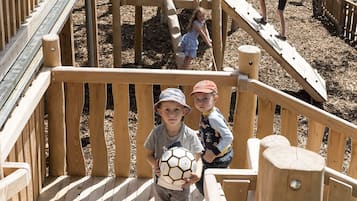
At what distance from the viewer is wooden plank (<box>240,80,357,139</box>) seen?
4809mm

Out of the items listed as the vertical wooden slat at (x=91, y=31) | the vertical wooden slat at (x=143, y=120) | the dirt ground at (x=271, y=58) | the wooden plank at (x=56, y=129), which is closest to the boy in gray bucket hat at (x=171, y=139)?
the vertical wooden slat at (x=143, y=120)

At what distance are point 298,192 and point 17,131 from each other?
2.46 m

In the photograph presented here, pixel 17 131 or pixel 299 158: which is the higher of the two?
pixel 299 158

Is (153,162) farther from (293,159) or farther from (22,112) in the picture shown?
(293,159)

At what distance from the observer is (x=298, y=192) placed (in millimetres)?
2002

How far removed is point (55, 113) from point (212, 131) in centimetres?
131

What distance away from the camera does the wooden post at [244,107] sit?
4.95 m

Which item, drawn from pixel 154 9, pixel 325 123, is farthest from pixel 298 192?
pixel 154 9

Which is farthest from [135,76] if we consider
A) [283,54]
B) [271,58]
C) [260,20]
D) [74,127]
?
[271,58]

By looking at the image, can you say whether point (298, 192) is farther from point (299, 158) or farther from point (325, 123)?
point (325, 123)

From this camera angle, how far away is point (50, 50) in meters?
4.90

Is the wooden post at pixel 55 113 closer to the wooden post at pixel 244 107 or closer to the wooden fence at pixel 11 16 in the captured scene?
the wooden fence at pixel 11 16

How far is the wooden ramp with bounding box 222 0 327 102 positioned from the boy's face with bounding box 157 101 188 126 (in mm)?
5275

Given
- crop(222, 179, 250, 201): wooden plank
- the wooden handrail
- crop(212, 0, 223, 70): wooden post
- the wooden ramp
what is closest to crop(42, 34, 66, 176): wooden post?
the wooden handrail
